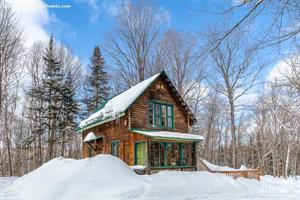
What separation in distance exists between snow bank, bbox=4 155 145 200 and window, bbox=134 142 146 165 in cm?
340

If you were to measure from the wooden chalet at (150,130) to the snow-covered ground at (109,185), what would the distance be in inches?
105

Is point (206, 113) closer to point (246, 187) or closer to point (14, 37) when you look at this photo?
point (246, 187)

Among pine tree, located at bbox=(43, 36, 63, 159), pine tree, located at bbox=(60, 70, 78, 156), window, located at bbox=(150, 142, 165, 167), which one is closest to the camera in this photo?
window, located at bbox=(150, 142, 165, 167)

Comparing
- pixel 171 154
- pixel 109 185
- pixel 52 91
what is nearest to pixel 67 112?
pixel 52 91

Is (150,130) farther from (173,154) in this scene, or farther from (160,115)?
(173,154)

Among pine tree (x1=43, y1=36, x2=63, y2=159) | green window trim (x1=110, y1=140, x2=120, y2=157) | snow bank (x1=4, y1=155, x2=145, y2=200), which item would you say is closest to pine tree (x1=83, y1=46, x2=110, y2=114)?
pine tree (x1=43, y1=36, x2=63, y2=159)

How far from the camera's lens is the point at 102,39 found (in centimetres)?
2759

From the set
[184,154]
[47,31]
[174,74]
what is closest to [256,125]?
[174,74]

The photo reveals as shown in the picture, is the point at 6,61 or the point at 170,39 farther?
the point at 170,39

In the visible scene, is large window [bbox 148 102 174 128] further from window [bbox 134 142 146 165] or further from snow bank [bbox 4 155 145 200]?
snow bank [bbox 4 155 145 200]

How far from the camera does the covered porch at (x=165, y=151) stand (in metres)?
15.4

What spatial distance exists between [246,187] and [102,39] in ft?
66.6

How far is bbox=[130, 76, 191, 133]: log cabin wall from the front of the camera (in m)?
16.9

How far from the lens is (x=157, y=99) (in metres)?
18.4
